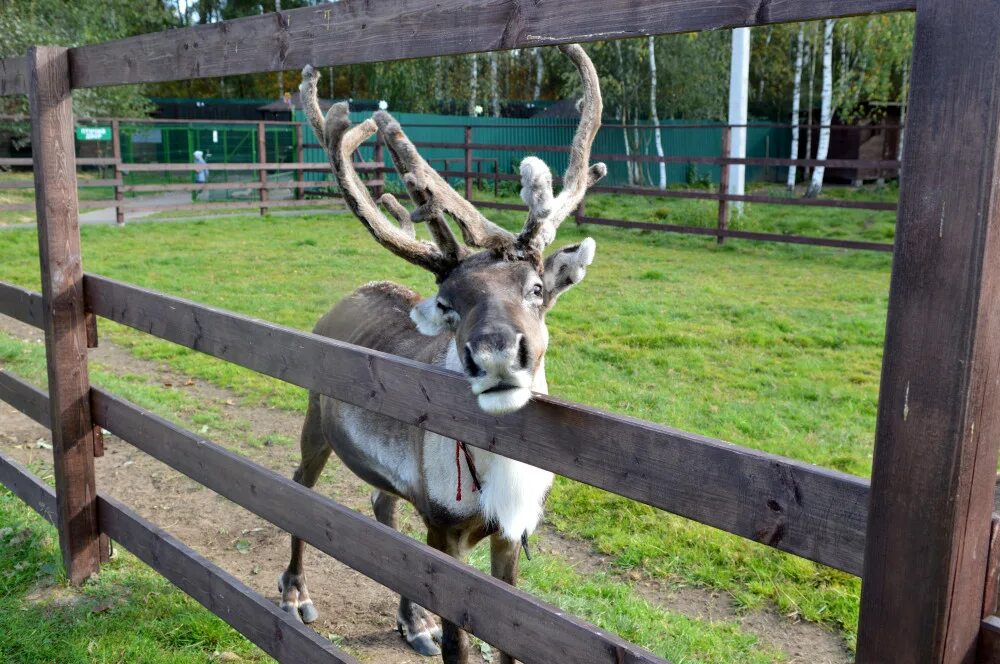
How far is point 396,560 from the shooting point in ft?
8.57

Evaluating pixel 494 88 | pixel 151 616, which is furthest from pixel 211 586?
pixel 494 88

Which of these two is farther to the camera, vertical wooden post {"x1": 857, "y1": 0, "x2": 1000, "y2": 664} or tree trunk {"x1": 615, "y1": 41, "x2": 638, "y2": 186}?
tree trunk {"x1": 615, "y1": 41, "x2": 638, "y2": 186}

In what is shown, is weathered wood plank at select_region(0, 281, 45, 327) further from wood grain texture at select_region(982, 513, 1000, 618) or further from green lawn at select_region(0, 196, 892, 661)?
wood grain texture at select_region(982, 513, 1000, 618)

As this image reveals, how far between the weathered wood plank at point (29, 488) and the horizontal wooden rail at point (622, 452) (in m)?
2.00

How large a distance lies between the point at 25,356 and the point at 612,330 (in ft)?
16.7

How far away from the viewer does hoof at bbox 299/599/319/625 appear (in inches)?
159

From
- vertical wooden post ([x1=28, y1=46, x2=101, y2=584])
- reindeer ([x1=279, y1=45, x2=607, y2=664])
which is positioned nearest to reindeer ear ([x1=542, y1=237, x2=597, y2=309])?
→ reindeer ([x1=279, y1=45, x2=607, y2=664])

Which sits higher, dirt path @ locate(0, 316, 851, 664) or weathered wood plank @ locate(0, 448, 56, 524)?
weathered wood plank @ locate(0, 448, 56, 524)

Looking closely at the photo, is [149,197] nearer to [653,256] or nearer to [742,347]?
[653,256]

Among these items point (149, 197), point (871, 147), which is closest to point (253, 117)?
point (149, 197)

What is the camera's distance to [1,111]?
22.9 meters

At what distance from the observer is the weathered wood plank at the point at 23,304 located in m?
4.29

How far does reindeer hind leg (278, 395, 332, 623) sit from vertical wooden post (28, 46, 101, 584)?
3.00ft

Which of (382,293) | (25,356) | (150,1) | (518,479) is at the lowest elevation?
(25,356)
